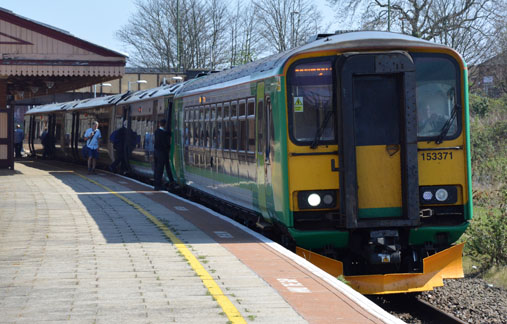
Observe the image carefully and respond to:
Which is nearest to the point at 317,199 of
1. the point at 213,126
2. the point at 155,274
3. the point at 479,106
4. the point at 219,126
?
the point at 155,274

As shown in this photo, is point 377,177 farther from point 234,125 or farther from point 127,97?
point 127,97

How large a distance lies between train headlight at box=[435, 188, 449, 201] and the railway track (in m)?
1.28

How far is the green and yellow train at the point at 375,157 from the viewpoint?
10289 millimetres

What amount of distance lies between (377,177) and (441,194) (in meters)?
0.82

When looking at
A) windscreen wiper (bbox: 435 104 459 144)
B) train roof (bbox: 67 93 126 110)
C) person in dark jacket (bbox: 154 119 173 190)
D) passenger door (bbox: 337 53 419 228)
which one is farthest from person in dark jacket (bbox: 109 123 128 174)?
windscreen wiper (bbox: 435 104 459 144)

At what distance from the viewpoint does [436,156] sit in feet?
34.5

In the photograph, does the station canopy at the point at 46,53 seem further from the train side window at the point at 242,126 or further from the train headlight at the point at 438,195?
the train headlight at the point at 438,195

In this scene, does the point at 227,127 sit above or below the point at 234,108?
below

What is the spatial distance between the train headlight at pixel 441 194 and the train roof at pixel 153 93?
11.2m

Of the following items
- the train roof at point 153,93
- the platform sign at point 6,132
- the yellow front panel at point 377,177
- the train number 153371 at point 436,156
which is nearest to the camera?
the yellow front panel at point 377,177

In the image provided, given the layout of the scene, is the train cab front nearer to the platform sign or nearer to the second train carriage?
the second train carriage

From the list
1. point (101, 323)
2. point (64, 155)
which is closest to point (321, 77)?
point (101, 323)

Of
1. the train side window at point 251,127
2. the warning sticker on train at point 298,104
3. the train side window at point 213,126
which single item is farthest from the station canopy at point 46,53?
the warning sticker on train at point 298,104

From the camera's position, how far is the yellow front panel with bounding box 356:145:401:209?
1036cm
